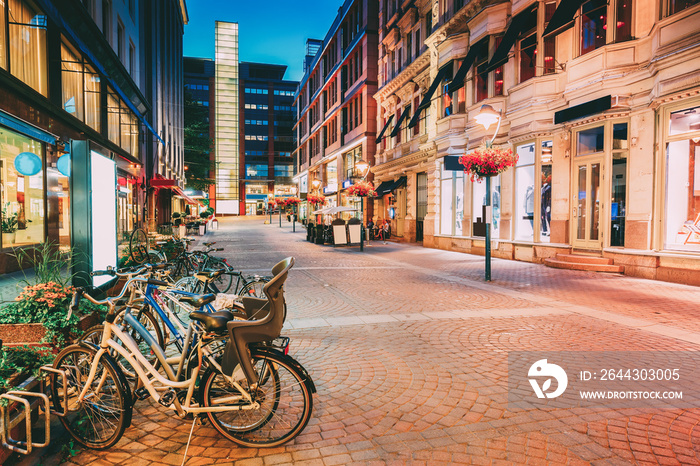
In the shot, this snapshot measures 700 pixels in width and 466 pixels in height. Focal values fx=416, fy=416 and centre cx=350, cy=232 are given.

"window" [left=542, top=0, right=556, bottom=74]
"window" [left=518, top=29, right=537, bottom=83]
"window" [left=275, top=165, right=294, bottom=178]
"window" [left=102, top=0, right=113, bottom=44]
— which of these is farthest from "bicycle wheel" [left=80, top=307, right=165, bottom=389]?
"window" [left=275, top=165, right=294, bottom=178]

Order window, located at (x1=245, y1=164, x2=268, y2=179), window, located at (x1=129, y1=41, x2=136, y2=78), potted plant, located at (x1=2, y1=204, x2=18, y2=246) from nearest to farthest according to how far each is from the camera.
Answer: potted plant, located at (x1=2, y1=204, x2=18, y2=246), window, located at (x1=129, y1=41, x2=136, y2=78), window, located at (x1=245, y1=164, x2=268, y2=179)

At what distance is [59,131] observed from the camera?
11453 millimetres

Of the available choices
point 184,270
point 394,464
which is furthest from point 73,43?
point 394,464

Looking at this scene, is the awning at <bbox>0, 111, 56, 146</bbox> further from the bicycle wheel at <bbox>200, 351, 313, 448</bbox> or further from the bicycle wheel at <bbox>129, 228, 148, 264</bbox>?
the bicycle wheel at <bbox>200, 351, 313, 448</bbox>

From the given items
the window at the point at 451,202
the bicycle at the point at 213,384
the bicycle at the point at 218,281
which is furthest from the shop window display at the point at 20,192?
the window at the point at 451,202

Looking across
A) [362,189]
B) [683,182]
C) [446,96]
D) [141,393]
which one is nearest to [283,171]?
[362,189]

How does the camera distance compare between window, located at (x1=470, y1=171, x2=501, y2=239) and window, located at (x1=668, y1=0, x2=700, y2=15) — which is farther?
window, located at (x1=470, y1=171, x2=501, y2=239)

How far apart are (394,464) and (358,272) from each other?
9.77 meters

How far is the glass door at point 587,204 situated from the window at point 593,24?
3635 mm

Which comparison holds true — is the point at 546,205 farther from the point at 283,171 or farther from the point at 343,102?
the point at 283,171

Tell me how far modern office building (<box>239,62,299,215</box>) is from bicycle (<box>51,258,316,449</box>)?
84.5m

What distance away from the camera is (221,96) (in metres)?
82.6

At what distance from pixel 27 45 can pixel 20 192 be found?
3633 mm

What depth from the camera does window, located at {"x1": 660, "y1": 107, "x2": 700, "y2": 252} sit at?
10391mm
